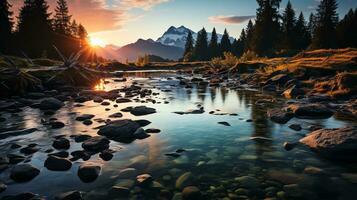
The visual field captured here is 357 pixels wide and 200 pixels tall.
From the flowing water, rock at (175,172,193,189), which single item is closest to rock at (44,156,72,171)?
the flowing water

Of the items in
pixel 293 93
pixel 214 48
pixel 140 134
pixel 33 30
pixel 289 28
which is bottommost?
pixel 140 134

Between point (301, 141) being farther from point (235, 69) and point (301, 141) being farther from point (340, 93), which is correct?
point (235, 69)

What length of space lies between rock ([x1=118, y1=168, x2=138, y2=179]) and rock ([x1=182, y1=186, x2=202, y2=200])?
1.75 metres

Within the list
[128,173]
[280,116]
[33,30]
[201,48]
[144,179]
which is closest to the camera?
[144,179]

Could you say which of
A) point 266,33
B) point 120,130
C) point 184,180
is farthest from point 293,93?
point 266,33

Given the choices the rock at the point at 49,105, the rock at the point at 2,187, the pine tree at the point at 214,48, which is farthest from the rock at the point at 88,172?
the pine tree at the point at 214,48

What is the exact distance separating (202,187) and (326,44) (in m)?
67.0

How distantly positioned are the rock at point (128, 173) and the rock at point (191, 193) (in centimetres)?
175

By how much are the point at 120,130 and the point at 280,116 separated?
7838mm

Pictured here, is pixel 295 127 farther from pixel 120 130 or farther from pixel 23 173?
pixel 23 173

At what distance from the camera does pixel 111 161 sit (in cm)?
975

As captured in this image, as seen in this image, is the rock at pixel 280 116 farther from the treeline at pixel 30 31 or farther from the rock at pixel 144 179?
the treeline at pixel 30 31

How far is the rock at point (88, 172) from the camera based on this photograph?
835 centimetres

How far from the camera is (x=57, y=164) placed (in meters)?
9.12
